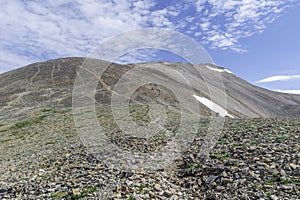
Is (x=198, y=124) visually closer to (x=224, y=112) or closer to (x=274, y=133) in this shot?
(x=274, y=133)

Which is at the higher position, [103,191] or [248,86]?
[248,86]

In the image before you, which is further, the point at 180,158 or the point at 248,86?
the point at 248,86

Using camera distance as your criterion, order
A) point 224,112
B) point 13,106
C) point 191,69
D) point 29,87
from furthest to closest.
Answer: point 191,69
point 29,87
point 224,112
point 13,106

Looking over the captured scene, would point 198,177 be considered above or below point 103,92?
below

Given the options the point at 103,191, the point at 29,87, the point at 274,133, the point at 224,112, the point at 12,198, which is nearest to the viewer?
the point at 103,191

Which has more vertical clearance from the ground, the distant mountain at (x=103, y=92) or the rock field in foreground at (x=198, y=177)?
the distant mountain at (x=103, y=92)

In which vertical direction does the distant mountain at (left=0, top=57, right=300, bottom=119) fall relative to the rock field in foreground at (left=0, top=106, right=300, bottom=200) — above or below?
above

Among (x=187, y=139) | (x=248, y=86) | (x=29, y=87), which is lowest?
(x=187, y=139)

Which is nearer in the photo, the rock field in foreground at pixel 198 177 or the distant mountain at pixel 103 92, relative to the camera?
the rock field in foreground at pixel 198 177

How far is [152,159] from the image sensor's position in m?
18.1

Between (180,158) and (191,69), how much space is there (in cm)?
15987

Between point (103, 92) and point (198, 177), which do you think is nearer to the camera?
point (198, 177)

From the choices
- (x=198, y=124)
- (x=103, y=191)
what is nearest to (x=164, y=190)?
(x=103, y=191)

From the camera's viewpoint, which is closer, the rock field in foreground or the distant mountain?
the rock field in foreground
